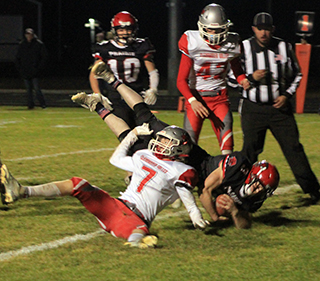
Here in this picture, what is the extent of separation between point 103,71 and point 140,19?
119 feet

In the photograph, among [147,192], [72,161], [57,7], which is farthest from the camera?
[57,7]

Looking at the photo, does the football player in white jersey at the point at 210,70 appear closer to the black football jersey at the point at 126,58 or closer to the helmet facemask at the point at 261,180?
the black football jersey at the point at 126,58

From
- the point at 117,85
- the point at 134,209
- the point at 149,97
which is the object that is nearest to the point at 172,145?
the point at 134,209

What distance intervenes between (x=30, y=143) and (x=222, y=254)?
5989 millimetres

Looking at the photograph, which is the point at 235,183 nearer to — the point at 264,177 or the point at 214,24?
the point at 264,177

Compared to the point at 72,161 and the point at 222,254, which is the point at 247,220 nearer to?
the point at 222,254

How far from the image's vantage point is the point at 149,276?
3.80 metres

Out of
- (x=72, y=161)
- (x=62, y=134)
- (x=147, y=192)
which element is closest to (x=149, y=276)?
(x=147, y=192)

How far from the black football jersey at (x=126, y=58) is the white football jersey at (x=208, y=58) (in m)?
0.94

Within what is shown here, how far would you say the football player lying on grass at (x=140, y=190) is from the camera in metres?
4.54

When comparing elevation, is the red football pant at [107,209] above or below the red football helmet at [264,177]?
below

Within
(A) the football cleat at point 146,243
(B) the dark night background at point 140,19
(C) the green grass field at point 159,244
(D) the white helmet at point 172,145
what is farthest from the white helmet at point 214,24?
(B) the dark night background at point 140,19

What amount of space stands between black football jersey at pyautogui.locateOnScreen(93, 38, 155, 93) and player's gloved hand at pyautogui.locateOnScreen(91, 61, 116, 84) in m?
0.34

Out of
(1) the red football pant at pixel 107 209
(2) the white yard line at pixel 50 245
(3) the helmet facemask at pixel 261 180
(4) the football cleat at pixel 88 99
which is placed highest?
(4) the football cleat at pixel 88 99
